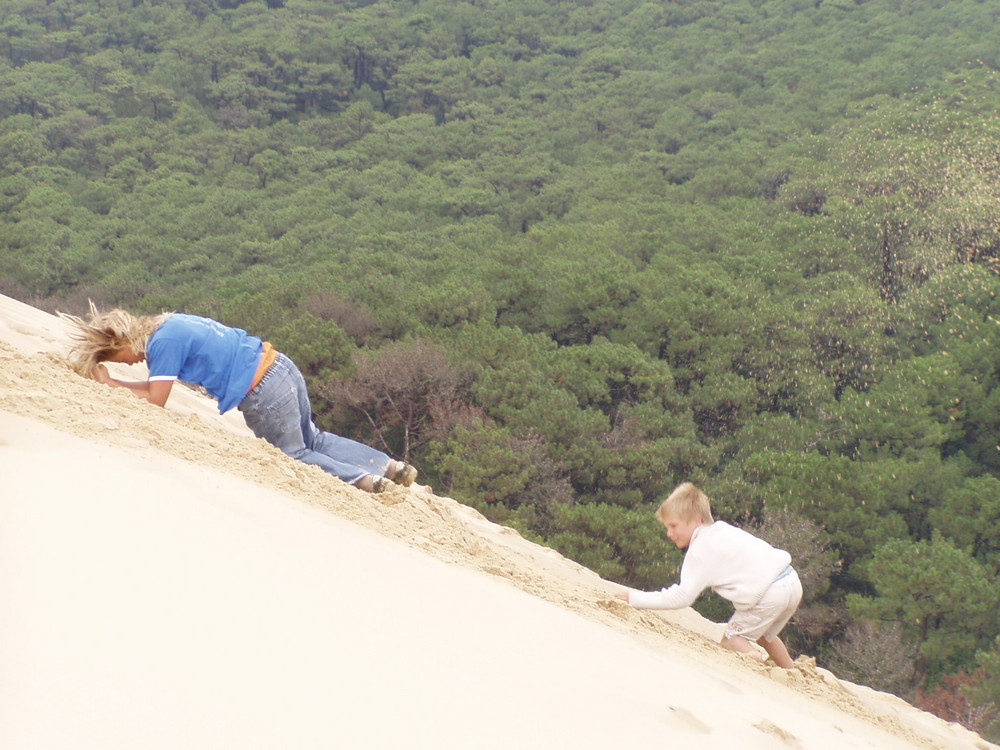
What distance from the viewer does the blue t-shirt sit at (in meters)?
4.23

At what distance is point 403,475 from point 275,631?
9.30 feet

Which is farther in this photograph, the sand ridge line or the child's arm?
the child's arm

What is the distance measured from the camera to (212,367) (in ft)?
14.2

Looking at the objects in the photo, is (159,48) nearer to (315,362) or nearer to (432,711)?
(315,362)

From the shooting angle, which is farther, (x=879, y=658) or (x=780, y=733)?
(x=879, y=658)

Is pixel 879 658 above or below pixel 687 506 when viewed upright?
below

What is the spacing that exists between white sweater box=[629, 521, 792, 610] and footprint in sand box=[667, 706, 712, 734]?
1.40 metres

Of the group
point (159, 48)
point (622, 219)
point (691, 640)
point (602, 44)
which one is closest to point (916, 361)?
point (622, 219)

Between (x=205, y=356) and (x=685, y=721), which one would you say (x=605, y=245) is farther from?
(x=685, y=721)

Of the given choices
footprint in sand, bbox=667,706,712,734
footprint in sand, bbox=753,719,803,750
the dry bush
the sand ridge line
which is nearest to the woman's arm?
the sand ridge line

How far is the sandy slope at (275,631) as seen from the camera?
6.06ft

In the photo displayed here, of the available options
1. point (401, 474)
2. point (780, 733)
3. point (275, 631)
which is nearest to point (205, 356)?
point (401, 474)

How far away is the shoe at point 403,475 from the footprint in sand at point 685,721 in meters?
2.51

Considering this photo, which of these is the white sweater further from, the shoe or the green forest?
the green forest
